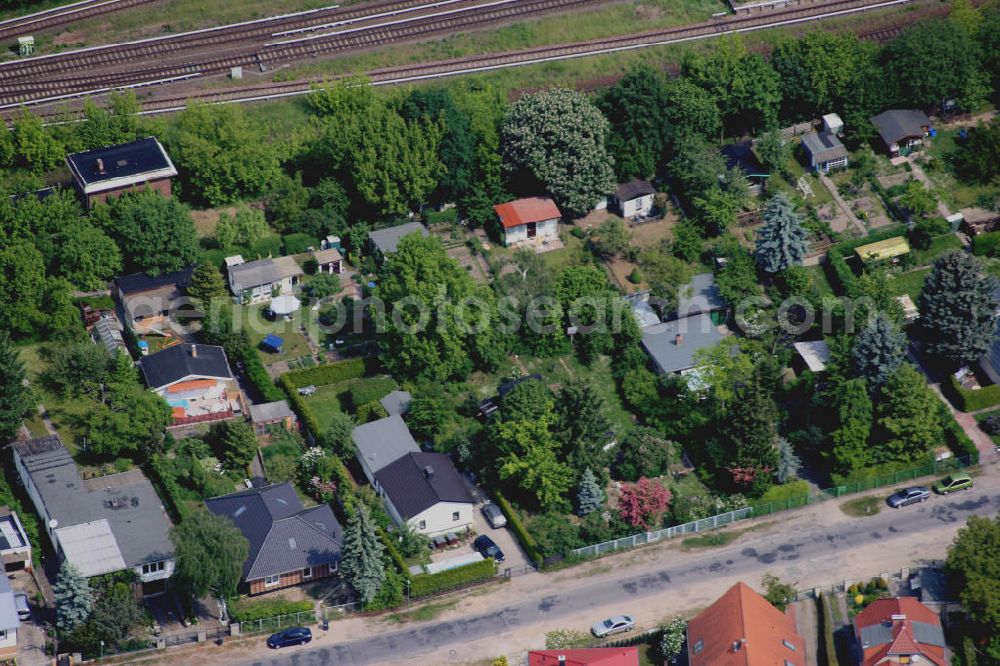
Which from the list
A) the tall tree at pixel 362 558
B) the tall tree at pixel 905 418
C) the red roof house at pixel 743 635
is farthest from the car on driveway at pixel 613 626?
the tall tree at pixel 905 418

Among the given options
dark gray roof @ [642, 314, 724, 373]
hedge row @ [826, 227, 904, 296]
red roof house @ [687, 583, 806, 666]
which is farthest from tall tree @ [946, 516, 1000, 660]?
hedge row @ [826, 227, 904, 296]

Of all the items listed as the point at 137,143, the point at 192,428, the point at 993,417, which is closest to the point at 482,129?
the point at 137,143

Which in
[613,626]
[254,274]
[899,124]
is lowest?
[613,626]

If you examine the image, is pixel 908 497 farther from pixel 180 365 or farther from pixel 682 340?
pixel 180 365

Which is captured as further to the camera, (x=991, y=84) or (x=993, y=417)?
(x=991, y=84)

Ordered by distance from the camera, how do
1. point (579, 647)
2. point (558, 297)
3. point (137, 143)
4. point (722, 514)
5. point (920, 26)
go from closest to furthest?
point (579, 647)
point (722, 514)
point (558, 297)
point (137, 143)
point (920, 26)

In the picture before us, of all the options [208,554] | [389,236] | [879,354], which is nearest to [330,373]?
[389,236]

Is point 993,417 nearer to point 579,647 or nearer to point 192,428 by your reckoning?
point 579,647
